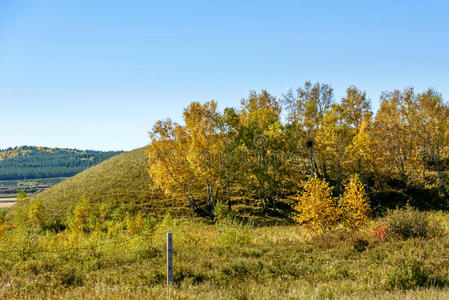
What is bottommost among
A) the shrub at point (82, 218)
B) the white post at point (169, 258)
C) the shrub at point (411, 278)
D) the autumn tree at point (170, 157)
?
the shrub at point (82, 218)

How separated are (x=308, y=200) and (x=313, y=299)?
12.3m

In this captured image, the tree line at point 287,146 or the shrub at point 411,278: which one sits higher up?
the tree line at point 287,146

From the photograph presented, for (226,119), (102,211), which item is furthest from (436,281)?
(102,211)

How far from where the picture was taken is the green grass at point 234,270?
7.49 m

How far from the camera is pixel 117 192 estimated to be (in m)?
46.2

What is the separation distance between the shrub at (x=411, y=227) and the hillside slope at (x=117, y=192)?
83.6 feet

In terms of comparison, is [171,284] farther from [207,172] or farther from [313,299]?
[207,172]

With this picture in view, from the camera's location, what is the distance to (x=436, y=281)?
8.48 metres

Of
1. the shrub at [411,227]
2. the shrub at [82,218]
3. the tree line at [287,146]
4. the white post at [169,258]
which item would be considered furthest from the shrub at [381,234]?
the shrub at [82,218]

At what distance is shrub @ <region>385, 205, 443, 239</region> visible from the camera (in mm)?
14823

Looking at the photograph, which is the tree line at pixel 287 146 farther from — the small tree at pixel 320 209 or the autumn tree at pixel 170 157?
the small tree at pixel 320 209

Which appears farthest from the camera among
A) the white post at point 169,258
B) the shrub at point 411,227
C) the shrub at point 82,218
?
the shrub at point 82,218

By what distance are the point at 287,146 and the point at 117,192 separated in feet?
95.0


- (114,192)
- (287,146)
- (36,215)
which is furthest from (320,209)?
(114,192)
